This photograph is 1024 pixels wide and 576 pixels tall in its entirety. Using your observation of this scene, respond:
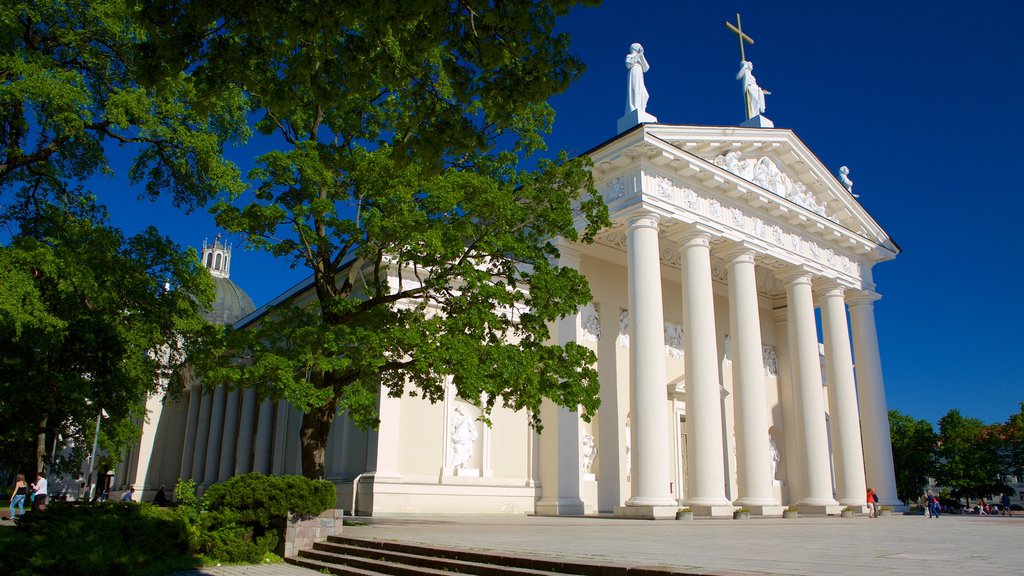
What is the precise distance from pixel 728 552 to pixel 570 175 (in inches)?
343

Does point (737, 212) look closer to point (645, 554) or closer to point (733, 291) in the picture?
point (733, 291)

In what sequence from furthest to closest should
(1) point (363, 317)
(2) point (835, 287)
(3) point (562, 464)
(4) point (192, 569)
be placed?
(2) point (835, 287)
(3) point (562, 464)
(1) point (363, 317)
(4) point (192, 569)

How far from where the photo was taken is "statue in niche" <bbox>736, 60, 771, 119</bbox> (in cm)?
2755

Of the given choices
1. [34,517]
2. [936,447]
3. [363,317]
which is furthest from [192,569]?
[936,447]

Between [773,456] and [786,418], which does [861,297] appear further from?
[773,456]

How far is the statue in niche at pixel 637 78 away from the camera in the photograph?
23252mm

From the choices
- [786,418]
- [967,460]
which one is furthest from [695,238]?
[967,460]

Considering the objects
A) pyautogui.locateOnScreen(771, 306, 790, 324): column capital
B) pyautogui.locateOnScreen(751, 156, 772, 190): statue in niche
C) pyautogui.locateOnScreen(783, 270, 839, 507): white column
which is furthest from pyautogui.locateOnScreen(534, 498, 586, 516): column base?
pyautogui.locateOnScreen(771, 306, 790, 324): column capital

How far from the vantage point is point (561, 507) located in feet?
72.0

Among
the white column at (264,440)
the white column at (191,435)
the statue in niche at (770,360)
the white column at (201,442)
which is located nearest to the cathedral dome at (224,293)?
the white column at (191,435)

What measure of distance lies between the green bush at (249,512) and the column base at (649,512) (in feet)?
29.6

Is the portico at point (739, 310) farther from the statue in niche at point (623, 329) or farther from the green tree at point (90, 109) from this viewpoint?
the green tree at point (90, 109)

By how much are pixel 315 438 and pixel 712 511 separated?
11082 millimetres

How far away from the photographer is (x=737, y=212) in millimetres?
24578
